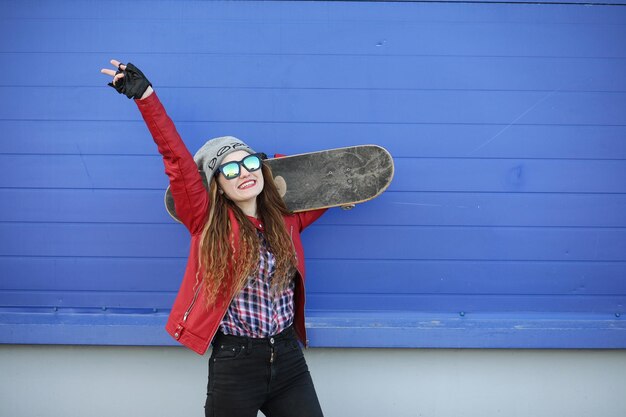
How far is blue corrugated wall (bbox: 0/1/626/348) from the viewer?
3.04 metres

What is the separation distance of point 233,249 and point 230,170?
0.33m

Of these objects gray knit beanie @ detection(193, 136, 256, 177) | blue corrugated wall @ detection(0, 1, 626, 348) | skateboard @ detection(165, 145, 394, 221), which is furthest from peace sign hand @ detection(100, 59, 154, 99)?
blue corrugated wall @ detection(0, 1, 626, 348)

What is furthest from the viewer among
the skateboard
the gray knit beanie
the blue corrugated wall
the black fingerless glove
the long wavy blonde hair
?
the blue corrugated wall

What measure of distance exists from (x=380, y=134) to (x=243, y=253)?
114cm

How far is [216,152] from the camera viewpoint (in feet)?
8.09

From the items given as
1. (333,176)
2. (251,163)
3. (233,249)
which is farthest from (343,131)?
(233,249)

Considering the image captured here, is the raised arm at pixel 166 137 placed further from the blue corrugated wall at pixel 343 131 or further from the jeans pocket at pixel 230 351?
the blue corrugated wall at pixel 343 131

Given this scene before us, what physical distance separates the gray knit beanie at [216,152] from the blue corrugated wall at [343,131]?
532mm

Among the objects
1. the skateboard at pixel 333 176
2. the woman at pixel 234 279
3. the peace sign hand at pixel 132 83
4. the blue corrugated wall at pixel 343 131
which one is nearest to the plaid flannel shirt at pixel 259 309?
the woman at pixel 234 279

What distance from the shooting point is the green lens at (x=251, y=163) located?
2.41 meters

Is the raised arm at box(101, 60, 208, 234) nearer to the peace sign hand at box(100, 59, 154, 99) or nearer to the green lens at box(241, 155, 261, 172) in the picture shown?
the peace sign hand at box(100, 59, 154, 99)

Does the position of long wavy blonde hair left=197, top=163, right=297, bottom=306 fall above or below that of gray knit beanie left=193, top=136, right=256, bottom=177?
below

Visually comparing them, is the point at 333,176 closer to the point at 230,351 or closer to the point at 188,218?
the point at 188,218

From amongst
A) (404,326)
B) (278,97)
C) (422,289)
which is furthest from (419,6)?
(404,326)
